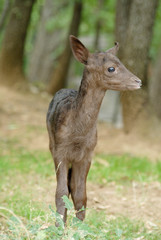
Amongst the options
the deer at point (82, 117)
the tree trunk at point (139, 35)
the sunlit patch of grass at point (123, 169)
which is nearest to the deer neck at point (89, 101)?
the deer at point (82, 117)

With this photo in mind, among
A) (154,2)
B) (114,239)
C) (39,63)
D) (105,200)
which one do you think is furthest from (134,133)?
(39,63)

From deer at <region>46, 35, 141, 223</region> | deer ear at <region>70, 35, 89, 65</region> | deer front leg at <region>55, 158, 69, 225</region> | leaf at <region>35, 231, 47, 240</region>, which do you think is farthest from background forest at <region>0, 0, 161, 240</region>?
deer ear at <region>70, 35, 89, 65</region>

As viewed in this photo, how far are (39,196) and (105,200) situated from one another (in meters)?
1.08

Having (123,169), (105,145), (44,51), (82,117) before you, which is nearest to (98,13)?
(44,51)

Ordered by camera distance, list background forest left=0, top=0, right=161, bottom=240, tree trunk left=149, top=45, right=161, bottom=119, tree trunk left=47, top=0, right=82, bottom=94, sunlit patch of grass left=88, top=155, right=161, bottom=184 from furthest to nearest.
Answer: tree trunk left=47, top=0, right=82, bottom=94 < tree trunk left=149, top=45, right=161, bottom=119 < sunlit patch of grass left=88, top=155, right=161, bottom=184 < background forest left=0, top=0, right=161, bottom=240

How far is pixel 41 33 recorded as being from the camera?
23.4 m

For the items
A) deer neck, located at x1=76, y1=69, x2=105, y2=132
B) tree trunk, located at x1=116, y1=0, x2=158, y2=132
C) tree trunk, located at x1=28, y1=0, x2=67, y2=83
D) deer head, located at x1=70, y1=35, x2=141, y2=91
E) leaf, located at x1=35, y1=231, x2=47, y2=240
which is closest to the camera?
leaf, located at x1=35, y1=231, x2=47, y2=240

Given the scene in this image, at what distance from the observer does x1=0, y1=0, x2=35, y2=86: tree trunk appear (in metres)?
12.9

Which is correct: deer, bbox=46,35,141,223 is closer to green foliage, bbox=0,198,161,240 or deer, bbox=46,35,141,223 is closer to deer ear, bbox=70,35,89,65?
deer ear, bbox=70,35,89,65

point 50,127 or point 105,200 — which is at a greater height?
point 50,127

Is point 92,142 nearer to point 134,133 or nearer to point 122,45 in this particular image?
point 134,133

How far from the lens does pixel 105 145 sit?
393 inches

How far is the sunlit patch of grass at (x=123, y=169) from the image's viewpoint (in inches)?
303

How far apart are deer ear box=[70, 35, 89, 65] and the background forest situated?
0.70 meters
